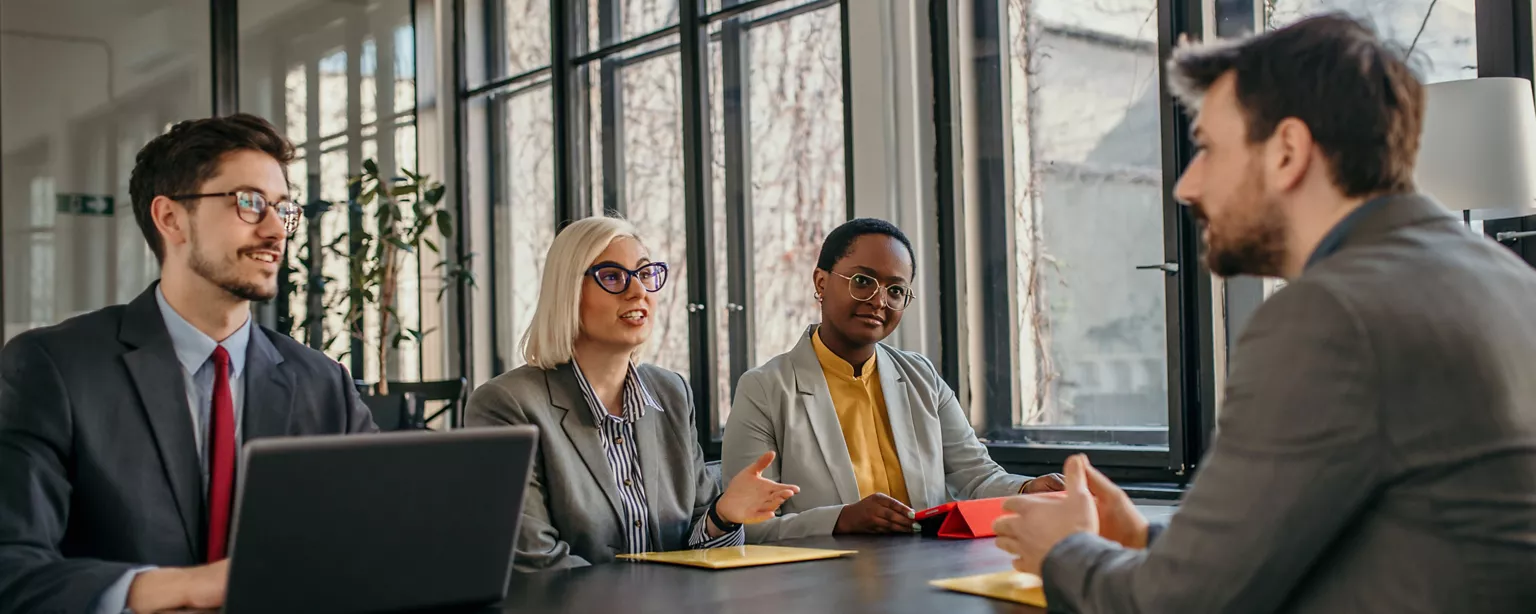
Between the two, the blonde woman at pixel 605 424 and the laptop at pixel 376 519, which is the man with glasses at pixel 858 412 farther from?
the laptop at pixel 376 519

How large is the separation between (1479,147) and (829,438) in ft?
4.89

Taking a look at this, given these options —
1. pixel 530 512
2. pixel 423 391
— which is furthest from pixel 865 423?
pixel 423 391

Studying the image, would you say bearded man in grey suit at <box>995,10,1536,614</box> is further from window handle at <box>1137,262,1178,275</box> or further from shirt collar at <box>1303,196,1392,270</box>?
window handle at <box>1137,262,1178,275</box>

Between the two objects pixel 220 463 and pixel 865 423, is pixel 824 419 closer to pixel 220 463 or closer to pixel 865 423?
pixel 865 423

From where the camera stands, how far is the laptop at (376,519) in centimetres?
133

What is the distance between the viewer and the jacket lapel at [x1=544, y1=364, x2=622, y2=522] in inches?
99.3

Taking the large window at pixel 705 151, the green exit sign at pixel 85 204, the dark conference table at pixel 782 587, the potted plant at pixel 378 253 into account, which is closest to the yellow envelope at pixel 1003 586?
the dark conference table at pixel 782 587

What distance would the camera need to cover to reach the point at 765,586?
172cm

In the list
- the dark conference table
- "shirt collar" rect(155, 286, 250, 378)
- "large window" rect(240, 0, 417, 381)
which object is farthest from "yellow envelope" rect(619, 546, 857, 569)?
"large window" rect(240, 0, 417, 381)

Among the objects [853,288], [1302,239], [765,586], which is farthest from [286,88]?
[1302,239]

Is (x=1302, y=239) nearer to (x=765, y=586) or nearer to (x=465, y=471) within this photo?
(x=765, y=586)

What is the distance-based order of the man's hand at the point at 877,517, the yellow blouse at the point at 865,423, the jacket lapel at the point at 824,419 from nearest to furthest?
the man's hand at the point at 877,517, the jacket lapel at the point at 824,419, the yellow blouse at the point at 865,423

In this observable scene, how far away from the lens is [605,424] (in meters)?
2.62

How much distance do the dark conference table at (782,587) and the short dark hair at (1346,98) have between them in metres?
0.62
